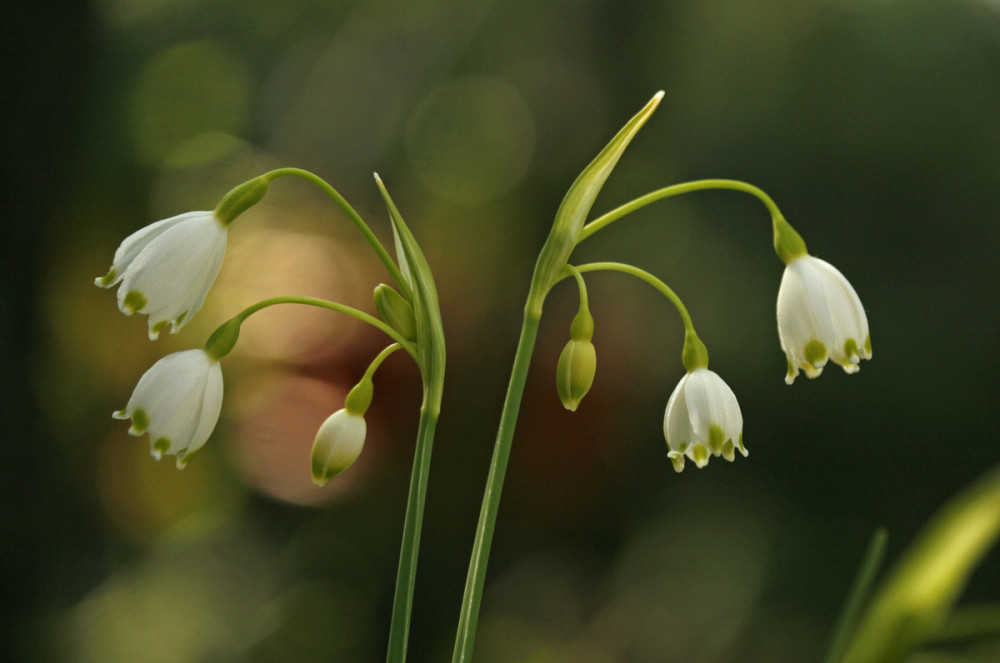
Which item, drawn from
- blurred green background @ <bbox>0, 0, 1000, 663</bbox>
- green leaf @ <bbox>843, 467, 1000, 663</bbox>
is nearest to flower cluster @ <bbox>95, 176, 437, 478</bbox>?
green leaf @ <bbox>843, 467, 1000, 663</bbox>

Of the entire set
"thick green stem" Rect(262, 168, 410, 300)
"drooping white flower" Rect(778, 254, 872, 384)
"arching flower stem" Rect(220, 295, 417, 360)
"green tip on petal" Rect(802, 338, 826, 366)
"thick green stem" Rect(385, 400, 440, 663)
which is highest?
"drooping white flower" Rect(778, 254, 872, 384)

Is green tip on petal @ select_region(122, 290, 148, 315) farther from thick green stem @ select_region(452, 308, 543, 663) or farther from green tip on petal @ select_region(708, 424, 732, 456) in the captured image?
green tip on petal @ select_region(708, 424, 732, 456)

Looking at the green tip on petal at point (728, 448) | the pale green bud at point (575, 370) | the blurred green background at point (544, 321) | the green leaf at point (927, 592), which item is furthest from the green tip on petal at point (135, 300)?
the blurred green background at point (544, 321)

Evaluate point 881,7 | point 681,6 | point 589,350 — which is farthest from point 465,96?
point 589,350

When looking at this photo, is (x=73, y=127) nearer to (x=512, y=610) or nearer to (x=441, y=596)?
(x=441, y=596)

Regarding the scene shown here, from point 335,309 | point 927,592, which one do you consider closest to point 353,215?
point 335,309
